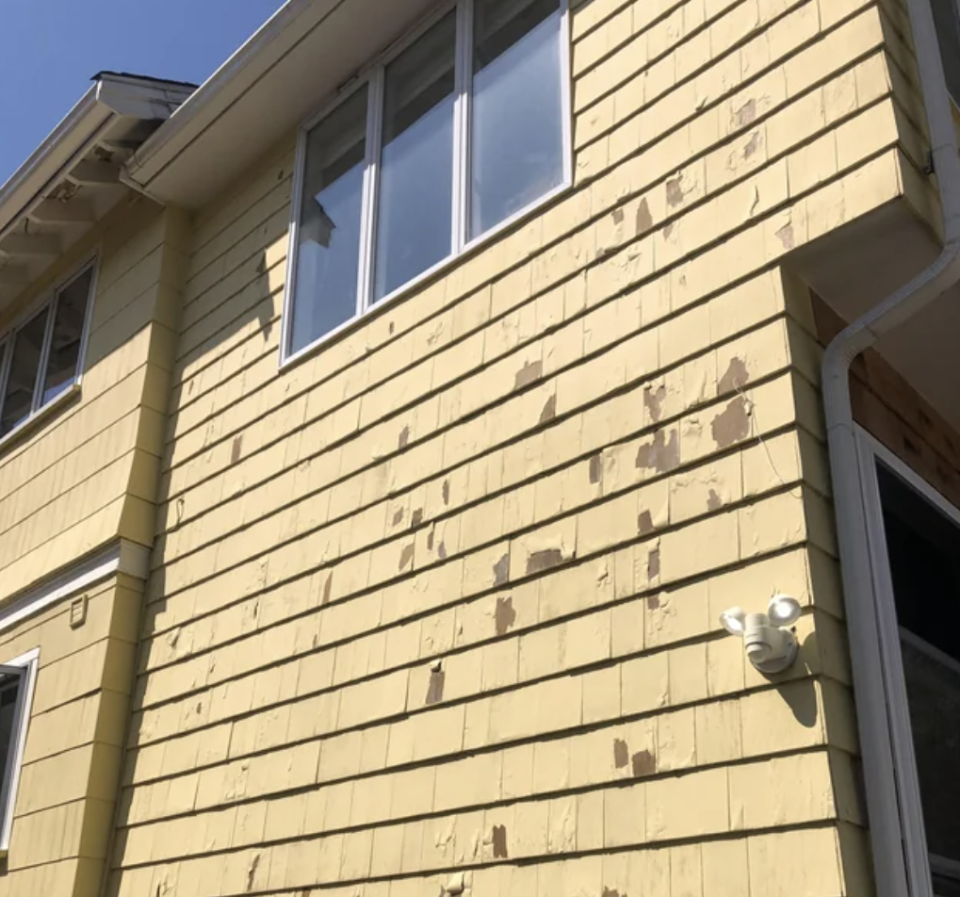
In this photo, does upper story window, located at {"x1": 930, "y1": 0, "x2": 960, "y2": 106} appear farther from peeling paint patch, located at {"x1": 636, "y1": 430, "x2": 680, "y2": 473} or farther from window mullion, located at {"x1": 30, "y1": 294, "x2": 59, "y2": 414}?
window mullion, located at {"x1": 30, "y1": 294, "x2": 59, "y2": 414}

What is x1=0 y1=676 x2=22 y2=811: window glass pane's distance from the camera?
6343 mm

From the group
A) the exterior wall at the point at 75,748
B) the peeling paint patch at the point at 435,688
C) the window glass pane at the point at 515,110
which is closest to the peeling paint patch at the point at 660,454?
the peeling paint patch at the point at 435,688

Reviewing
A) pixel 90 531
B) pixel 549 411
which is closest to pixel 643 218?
pixel 549 411

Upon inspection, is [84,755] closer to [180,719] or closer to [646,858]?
[180,719]

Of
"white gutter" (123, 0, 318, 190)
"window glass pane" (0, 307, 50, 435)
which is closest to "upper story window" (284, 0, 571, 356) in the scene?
"white gutter" (123, 0, 318, 190)

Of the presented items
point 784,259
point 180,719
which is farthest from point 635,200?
point 180,719

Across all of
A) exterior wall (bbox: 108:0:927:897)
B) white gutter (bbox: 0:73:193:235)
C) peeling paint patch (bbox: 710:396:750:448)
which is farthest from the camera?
white gutter (bbox: 0:73:193:235)

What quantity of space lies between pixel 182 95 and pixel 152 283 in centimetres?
119

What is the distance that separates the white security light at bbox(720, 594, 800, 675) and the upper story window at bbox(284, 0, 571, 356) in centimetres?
215

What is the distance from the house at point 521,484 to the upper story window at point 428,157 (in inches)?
0.9

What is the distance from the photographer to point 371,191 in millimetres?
5758

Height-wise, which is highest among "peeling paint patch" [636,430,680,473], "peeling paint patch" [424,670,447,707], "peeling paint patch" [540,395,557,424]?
"peeling paint patch" [540,395,557,424]

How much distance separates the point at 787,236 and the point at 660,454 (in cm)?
82

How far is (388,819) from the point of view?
4211 millimetres
